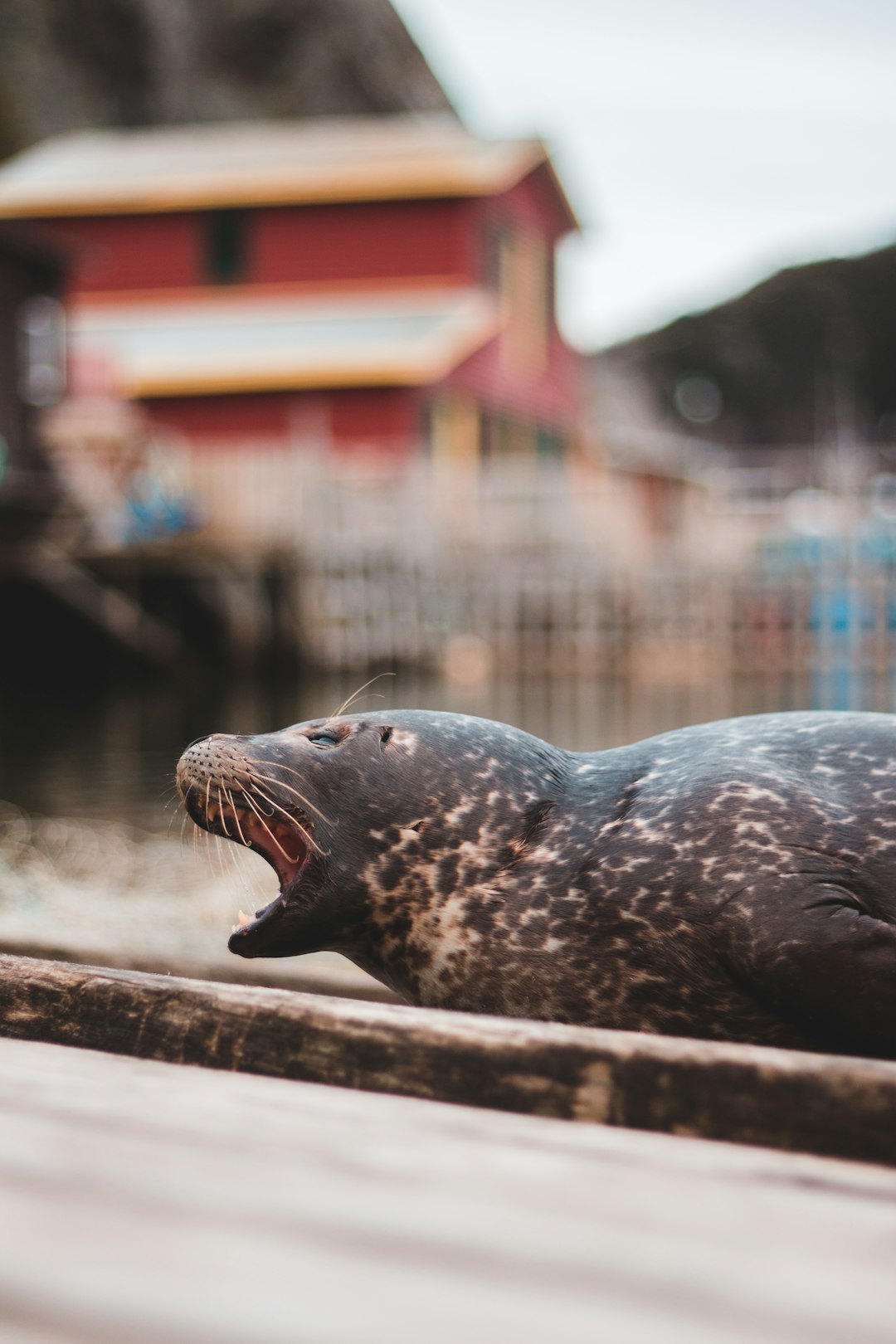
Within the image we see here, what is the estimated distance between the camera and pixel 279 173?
30016 mm

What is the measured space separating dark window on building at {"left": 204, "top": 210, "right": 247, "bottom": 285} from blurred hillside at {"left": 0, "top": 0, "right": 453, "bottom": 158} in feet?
67.6

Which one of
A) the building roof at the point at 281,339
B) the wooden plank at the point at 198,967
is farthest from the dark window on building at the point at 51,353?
the wooden plank at the point at 198,967

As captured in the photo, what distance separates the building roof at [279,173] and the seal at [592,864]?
27196 mm

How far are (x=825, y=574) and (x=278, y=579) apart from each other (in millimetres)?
7175

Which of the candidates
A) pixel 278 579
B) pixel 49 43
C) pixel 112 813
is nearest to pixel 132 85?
pixel 49 43

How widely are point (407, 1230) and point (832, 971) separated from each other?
126 cm

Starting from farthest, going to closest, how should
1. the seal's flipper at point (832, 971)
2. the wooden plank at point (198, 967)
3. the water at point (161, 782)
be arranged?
the water at point (161, 782), the wooden plank at point (198, 967), the seal's flipper at point (832, 971)

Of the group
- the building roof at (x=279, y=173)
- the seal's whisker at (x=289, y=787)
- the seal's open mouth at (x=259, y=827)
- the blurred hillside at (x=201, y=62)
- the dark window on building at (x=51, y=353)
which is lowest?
the seal's open mouth at (x=259, y=827)

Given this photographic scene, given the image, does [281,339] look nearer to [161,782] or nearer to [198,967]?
[161,782]

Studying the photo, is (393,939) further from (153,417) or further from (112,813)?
(153,417)

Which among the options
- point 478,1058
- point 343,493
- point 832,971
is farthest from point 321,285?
point 478,1058

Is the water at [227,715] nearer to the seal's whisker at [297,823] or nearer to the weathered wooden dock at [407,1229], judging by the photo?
the seal's whisker at [297,823]

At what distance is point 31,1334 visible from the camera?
130cm

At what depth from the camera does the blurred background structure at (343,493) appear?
18016 millimetres
